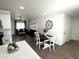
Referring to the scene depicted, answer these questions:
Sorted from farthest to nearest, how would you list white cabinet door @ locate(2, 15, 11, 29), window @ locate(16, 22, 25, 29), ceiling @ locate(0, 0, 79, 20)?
1. window @ locate(16, 22, 25, 29)
2. white cabinet door @ locate(2, 15, 11, 29)
3. ceiling @ locate(0, 0, 79, 20)

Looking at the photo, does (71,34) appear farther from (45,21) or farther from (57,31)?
(45,21)

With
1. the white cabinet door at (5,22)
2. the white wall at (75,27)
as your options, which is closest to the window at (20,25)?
the white cabinet door at (5,22)

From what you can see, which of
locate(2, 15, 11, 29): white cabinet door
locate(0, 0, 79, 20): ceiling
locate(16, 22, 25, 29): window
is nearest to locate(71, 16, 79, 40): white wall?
locate(0, 0, 79, 20): ceiling

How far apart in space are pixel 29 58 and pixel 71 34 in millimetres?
6084

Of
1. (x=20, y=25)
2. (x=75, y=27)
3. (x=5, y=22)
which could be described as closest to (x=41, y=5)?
(x=5, y=22)

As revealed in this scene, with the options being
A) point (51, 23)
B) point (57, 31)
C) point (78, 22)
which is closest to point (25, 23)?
point (51, 23)

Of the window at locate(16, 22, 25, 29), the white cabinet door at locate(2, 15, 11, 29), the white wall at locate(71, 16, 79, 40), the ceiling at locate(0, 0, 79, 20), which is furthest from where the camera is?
the window at locate(16, 22, 25, 29)

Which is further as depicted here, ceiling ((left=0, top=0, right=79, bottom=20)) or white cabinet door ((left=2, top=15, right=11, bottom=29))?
white cabinet door ((left=2, top=15, right=11, bottom=29))

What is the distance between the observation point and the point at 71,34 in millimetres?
6328

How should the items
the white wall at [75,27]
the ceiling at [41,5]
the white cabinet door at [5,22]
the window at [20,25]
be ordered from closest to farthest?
the ceiling at [41,5]
the white cabinet door at [5,22]
the white wall at [75,27]
the window at [20,25]

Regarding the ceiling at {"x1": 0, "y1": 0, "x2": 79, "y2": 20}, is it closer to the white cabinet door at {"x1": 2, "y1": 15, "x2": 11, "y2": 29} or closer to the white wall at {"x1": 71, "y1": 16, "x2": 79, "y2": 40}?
the white cabinet door at {"x1": 2, "y1": 15, "x2": 11, "y2": 29}

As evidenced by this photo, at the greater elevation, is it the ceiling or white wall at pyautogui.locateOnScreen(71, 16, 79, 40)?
the ceiling

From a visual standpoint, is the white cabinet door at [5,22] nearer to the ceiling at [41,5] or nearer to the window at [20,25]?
the ceiling at [41,5]

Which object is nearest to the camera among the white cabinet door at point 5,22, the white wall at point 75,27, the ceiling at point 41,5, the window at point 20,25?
the ceiling at point 41,5
